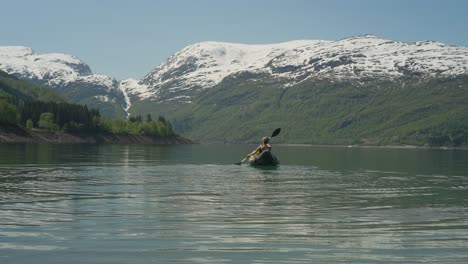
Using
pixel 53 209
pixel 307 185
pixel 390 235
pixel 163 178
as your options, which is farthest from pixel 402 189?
pixel 53 209

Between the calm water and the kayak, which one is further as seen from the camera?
the kayak

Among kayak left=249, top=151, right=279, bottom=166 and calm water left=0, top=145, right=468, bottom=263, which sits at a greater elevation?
kayak left=249, top=151, right=279, bottom=166

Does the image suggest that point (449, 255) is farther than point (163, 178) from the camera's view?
No

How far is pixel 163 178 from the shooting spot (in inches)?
2074

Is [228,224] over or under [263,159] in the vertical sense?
under

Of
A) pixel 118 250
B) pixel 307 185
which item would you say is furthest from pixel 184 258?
pixel 307 185

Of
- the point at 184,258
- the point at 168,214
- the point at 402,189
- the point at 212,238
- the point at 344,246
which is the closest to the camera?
the point at 184,258

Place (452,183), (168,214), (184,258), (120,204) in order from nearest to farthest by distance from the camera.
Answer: (184,258), (168,214), (120,204), (452,183)

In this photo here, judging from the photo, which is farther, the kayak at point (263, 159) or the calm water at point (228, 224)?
the kayak at point (263, 159)

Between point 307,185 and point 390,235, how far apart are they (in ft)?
82.5

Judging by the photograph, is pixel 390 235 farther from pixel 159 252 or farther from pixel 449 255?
pixel 159 252

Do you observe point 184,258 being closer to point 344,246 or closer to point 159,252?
point 159,252

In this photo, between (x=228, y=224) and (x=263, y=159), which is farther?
(x=263, y=159)

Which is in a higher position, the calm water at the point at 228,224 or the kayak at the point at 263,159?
the kayak at the point at 263,159
